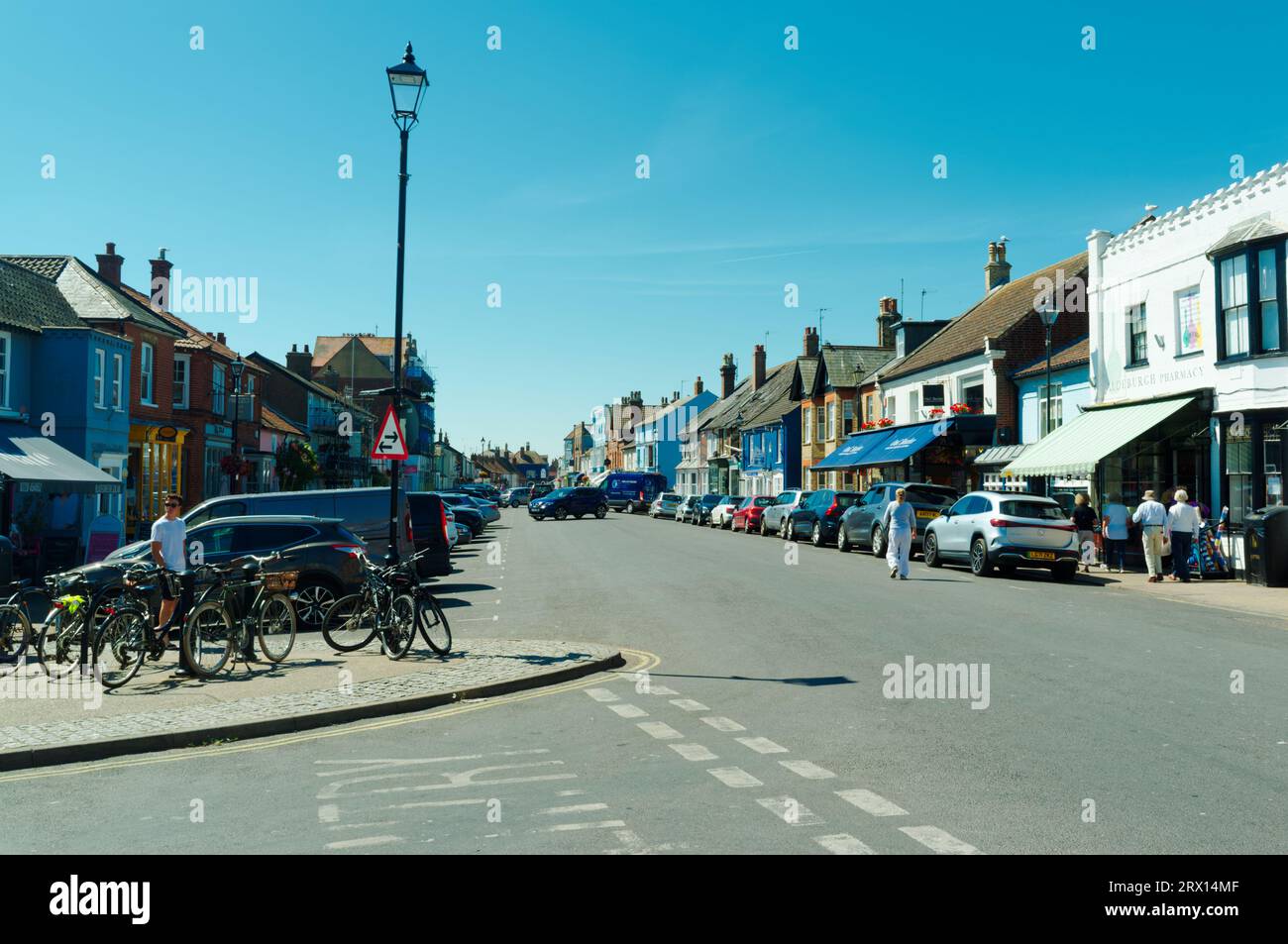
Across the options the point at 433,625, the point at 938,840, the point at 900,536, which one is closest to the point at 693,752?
the point at 938,840

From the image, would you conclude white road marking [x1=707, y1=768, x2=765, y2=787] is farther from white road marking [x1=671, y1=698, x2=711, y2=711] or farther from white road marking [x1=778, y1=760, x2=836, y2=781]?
white road marking [x1=671, y1=698, x2=711, y2=711]

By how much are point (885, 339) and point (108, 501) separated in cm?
3773

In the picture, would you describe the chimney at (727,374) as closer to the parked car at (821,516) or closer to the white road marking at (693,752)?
the parked car at (821,516)

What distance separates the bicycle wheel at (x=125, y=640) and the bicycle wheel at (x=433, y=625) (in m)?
2.74

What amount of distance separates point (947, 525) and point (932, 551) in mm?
962

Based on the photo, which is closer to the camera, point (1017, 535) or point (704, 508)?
point (1017, 535)

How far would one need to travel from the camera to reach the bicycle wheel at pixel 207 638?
10.2 metres

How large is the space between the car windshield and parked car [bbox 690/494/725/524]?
31706 millimetres

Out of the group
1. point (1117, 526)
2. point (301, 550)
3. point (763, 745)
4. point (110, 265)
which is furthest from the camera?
point (110, 265)

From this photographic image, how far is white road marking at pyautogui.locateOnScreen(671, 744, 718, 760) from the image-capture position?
695cm

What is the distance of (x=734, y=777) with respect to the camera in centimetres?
640

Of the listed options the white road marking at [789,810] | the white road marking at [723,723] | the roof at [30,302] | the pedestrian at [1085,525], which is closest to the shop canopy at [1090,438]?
the pedestrian at [1085,525]

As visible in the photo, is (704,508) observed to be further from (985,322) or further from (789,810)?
(789,810)
